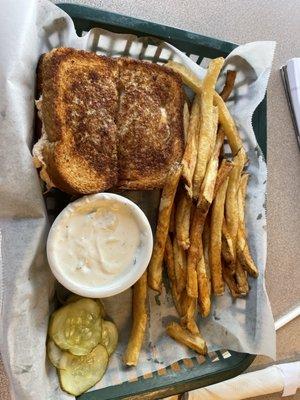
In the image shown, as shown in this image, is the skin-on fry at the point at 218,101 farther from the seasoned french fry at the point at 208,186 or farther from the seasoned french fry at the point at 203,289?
the seasoned french fry at the point at 203,289

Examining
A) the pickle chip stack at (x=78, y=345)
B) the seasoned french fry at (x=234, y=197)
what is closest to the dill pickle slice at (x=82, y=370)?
the pickle chip stack at (x=78, y=345)

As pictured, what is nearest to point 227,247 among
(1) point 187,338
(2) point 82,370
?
(1) point 187,338

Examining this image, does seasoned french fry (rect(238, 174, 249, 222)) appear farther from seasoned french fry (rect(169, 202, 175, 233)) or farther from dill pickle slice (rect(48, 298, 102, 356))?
dill pickle slice (rect(48, 298, 102, 356))

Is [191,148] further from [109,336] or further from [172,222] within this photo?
[109,336]

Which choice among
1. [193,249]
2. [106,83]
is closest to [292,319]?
[193,249]

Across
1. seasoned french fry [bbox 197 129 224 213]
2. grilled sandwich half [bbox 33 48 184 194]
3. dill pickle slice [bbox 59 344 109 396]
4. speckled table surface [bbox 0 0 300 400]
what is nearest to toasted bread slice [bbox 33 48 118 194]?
grilled sandwich half [bbox 33 48 184 194]
